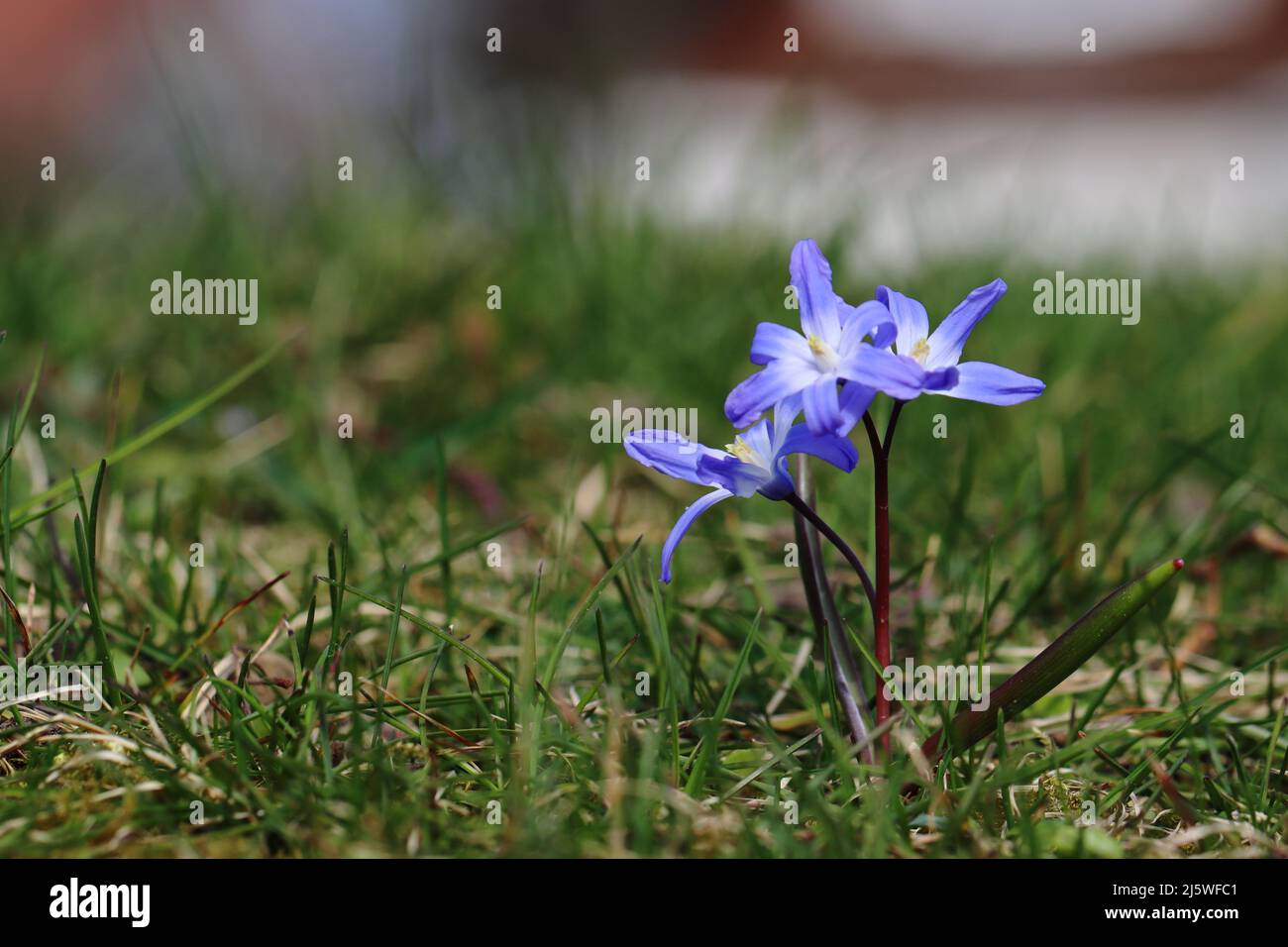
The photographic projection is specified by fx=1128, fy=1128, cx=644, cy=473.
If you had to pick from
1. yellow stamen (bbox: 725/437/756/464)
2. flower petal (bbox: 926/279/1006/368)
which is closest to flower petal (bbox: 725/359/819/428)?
yellow stamen (bbox: 725/437/756/464)

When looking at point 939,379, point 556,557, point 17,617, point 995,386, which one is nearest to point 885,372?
point 939,379

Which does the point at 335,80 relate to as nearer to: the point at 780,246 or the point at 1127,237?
the point at 780,246

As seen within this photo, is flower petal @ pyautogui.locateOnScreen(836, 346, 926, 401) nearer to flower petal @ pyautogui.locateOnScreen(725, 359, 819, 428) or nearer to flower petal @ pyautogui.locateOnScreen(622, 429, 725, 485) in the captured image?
flower petal @ pyautogui.locateOnScreen(725, 359, 819, 428)

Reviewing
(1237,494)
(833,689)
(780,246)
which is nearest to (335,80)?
(780,246)

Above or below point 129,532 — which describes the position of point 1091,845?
below

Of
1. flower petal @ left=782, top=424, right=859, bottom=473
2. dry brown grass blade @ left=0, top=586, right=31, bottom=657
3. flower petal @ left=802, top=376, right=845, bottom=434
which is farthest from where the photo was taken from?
dry brown grass blade @ left=0, top=586, right=31, bottom=657

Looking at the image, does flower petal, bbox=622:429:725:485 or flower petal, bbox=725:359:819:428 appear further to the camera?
flower petal, bbox=622:429:725:485
